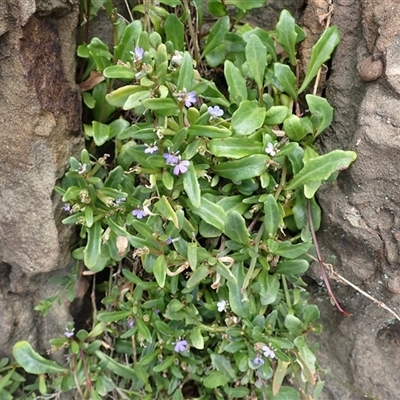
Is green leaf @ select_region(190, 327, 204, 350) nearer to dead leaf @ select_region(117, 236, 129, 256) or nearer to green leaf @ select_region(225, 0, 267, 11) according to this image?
dead leaf @ select_region(117, 236, 129, 256)

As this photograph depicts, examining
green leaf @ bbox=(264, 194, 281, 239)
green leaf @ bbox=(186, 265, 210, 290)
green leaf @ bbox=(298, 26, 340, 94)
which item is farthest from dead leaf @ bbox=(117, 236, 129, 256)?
green leaf @ bbox=(298, 26, 340, 94)

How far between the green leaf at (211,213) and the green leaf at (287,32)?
0.58 meters

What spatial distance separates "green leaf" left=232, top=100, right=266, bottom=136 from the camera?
143 cm

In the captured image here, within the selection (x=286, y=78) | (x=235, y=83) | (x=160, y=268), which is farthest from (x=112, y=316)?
(x=286, y=78)

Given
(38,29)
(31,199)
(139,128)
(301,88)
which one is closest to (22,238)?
(31,199)

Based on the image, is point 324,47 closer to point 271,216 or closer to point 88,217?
point 271,216

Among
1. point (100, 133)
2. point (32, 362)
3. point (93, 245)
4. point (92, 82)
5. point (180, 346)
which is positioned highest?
point (92, 82)

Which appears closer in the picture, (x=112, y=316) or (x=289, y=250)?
(x=289, y=250)

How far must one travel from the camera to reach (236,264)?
1514mm

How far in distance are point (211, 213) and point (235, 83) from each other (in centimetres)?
43

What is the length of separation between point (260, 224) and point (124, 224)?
0.45 meters

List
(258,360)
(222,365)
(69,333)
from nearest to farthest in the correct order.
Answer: (258,360)
(222,365)
(69,333)

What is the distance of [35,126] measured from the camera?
4.84 ft

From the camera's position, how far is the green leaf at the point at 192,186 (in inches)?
54.2
